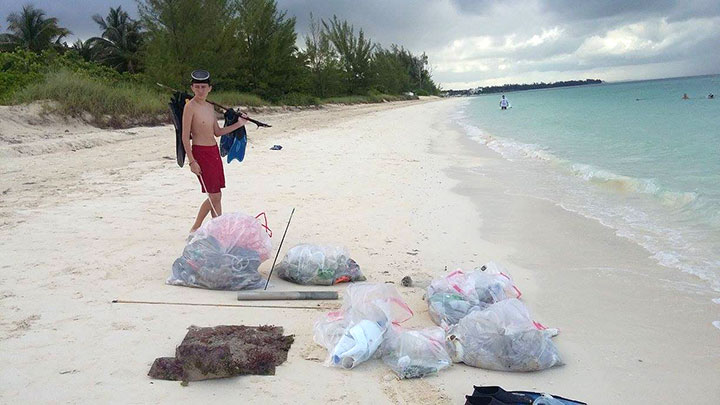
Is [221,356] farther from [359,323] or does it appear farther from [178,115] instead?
[178,115]

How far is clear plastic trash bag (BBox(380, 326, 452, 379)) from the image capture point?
3.02 meters

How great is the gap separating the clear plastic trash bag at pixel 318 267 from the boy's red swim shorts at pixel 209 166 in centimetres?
120

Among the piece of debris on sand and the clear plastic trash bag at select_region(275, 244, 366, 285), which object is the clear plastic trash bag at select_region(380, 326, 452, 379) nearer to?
the piece of debris on sand

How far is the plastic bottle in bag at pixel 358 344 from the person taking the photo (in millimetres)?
3068

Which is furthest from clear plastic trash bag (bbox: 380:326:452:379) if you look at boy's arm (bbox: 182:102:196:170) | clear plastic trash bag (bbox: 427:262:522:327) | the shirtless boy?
boy's arm (bbox: 182:102:196:170)

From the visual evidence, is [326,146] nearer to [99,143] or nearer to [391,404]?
[99,143]

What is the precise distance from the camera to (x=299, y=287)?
4.31 m

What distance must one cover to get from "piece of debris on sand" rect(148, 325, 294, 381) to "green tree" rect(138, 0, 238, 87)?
22.3 m

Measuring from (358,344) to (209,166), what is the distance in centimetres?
278

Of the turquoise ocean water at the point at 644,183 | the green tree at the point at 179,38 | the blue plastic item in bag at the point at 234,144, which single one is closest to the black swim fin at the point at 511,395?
the turquoise ocean water at the point at 644,183

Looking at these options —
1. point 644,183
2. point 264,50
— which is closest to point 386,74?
point 264,50

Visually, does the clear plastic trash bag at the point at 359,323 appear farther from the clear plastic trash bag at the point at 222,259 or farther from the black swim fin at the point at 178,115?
the black swim fin at the point at 178,115

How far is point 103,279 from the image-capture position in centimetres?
420

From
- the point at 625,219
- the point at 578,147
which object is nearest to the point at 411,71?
the point at 578,147
